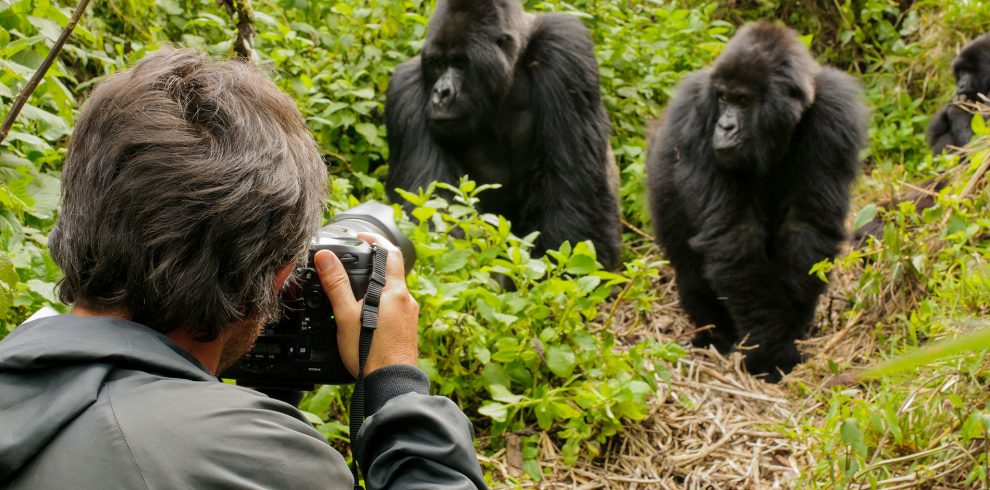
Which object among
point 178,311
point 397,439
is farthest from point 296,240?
point 397,439

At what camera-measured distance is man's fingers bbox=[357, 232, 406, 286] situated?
1.79 meters

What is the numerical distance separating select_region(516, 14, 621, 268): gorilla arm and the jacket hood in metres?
3.28

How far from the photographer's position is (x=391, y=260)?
1795mm

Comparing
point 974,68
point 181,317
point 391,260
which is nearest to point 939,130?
point 974,68

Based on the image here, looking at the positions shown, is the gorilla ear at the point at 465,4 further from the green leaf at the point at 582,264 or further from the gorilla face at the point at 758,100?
the green leaf at the point at 582,264

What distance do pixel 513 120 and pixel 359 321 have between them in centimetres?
317

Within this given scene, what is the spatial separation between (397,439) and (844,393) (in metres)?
1.65

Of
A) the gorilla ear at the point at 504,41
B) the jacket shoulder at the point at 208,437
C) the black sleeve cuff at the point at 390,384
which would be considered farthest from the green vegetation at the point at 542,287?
the jacket shoulder at the point at 208,437

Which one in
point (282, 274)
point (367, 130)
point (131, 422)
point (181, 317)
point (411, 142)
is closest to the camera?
point (131, 422)

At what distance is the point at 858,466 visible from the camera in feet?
7.92

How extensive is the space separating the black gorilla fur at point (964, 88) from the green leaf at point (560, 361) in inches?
138

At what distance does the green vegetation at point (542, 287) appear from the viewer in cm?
254

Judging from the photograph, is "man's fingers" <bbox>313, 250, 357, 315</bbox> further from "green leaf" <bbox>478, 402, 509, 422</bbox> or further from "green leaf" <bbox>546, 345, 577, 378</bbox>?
"green leaf" <bbox>546, 345, 577, 378</bbox>

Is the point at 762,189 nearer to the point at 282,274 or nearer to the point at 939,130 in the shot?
the point at 939,130
